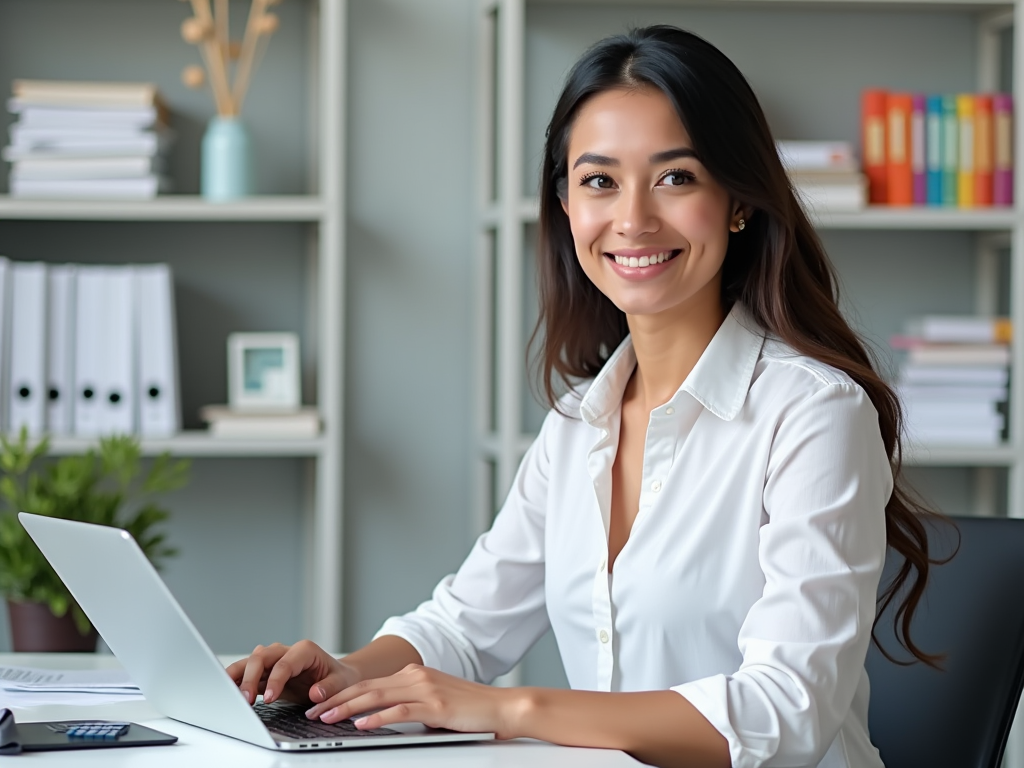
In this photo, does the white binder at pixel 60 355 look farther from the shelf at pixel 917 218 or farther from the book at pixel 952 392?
the book at pixel 952 392

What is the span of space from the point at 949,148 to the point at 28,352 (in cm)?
195

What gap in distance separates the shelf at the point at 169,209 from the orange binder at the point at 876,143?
118cm

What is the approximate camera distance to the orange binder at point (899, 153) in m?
2.74

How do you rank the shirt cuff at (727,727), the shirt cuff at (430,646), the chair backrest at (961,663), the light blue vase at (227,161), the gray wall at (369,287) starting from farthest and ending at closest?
the gray wall at (369,287) → the light blue vase at (227,161) → the shirt cuff at (430,646) → the chair backrest at (961,663) → the shirt cuff at (727,727)

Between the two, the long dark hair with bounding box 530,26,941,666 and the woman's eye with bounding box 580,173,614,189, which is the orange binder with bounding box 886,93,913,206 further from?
the woman's eye with bounding box 580,173,614,189

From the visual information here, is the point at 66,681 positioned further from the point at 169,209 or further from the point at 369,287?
the point at 369,287

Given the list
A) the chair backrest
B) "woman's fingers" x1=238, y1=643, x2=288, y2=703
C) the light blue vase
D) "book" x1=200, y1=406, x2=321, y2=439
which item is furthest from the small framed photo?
the chair backrest

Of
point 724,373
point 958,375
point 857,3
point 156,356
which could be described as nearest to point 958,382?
point 958,375

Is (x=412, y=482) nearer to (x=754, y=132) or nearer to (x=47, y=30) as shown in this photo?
(x=47, y=30)

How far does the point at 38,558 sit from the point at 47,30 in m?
1.21

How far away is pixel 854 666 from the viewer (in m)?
1.23

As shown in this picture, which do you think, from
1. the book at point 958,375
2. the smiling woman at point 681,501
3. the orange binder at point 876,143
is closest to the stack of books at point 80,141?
the smiling woman at point 681,501

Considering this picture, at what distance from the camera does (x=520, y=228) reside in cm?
260

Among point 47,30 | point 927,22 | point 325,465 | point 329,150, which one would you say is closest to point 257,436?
point 325,465
